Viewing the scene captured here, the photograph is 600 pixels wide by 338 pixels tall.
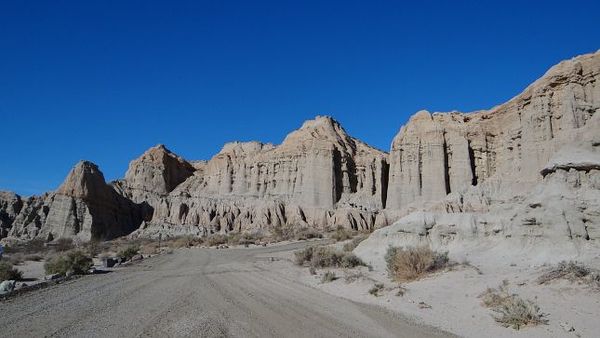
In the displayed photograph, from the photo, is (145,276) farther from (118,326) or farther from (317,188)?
(317,188)

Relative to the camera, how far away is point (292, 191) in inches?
3519

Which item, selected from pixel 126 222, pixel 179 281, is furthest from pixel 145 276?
pixel 126 222

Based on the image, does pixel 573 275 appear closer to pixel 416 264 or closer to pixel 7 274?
pixel 416 264

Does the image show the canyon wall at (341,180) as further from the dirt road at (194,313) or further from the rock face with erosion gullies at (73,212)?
the dirt road at (194,313)

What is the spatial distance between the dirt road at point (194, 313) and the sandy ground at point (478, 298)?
2.58 ft

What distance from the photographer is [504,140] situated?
62625mm

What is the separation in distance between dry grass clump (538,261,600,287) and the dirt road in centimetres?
383

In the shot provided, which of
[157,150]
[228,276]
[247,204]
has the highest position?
[157,150]

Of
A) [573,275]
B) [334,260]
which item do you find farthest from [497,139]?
[573,275]

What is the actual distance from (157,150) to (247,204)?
3987 centimetres

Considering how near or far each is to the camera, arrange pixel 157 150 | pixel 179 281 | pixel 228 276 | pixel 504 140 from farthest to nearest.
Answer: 1. pixel 157 150
2. pixel 504 140
3. pixel 228 276
4. pixel 179 281

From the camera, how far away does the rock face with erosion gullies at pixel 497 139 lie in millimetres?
51062

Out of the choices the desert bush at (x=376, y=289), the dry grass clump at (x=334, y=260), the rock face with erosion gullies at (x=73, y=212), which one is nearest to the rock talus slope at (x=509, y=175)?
the dry grass clump at (x=334, y=260)

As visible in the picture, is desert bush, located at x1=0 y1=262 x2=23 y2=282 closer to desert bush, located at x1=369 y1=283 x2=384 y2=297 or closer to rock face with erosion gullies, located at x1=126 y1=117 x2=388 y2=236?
desert bush, located at x1=369 y1=283 x2=384 y2=297
